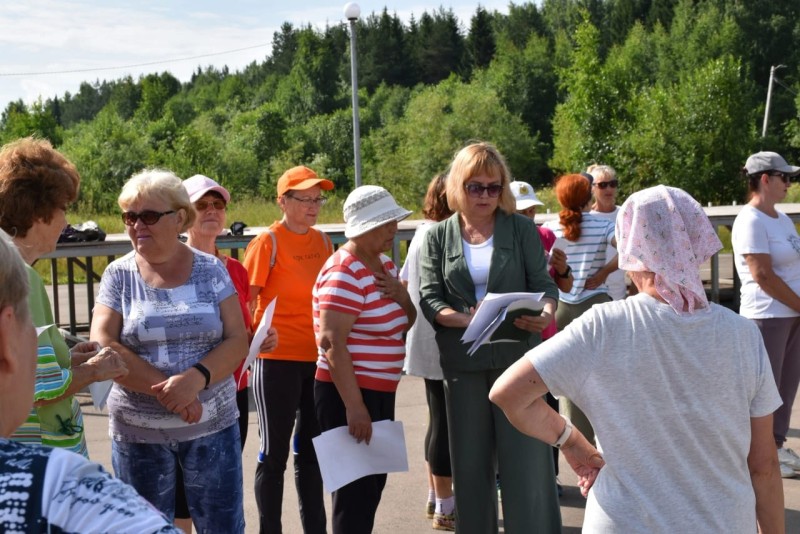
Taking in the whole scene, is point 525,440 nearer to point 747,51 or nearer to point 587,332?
point 587,332

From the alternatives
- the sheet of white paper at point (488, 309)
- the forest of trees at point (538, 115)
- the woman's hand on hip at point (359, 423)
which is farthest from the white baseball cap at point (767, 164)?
the forest of trees at point (538, 115)

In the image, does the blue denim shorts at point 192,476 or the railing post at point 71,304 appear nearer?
Answer: the blue denim shorts at point 192,476

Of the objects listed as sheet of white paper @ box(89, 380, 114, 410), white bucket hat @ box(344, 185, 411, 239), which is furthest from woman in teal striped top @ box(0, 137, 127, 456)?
white bucket hat @ box(344, 185, 411, 239)

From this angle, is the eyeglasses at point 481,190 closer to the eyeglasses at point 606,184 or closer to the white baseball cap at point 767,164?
the white baseball cap at point 767,164

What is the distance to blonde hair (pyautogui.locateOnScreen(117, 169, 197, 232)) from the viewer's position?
3773 millimetres

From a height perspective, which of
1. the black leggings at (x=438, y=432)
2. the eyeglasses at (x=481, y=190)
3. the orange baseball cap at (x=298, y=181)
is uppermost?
the orange baseball cap at (x=298, y=181)

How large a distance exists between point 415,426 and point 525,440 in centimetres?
310

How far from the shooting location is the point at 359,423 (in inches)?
169

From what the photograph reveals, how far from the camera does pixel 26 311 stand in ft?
4.90

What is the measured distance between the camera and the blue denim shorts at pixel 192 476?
369 cm

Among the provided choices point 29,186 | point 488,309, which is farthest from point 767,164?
point 29,186

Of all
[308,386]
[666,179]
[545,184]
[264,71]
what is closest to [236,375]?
[308,386]

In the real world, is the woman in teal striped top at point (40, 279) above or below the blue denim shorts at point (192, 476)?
→ above

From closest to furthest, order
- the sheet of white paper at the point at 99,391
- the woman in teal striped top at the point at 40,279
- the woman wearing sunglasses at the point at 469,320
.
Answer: the woman in teal striped top at the point at 40,279, the sheet of white paper at the point at 99,391, the woman wearing sunglasses at the point at 469,320
